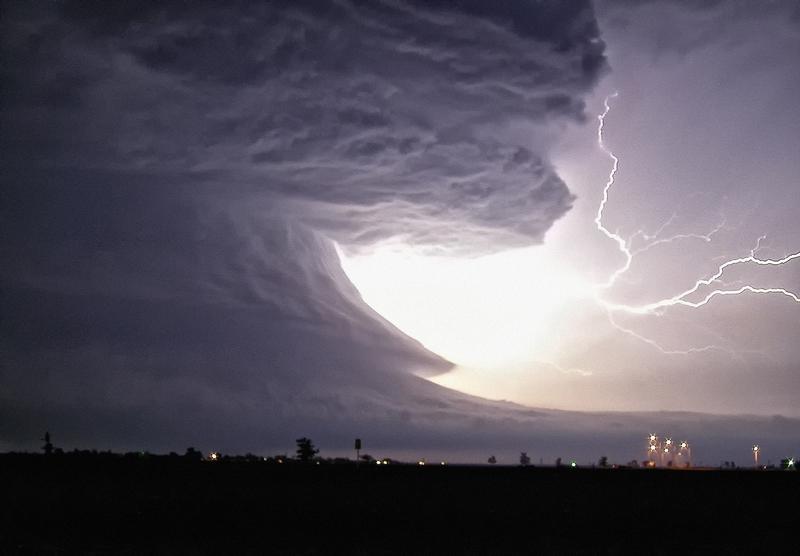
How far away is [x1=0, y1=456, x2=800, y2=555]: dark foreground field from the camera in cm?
2397

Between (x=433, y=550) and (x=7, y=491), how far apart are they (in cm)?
2846

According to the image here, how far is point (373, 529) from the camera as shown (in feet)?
91.8

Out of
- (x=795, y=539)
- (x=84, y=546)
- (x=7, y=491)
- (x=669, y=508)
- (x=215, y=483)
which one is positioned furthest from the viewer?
(x=215, y=483)

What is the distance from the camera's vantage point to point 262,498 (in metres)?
38.9

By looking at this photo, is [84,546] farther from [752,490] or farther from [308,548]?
[752,490]

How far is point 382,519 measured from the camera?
30844mm

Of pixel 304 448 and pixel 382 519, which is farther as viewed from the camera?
pixel 304 448

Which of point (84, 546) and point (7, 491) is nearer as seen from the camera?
point (84, 546)

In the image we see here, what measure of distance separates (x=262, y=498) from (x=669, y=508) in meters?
20.1

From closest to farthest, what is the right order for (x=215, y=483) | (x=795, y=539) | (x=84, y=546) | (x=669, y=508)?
(x=84, y=546) < (x=795, y=539) < (x=669, y=508) < (x=215, y=483)

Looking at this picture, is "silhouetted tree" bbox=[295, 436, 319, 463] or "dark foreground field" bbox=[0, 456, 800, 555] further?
"silhouetted tree" bbox=[295, 436, 319, 463]

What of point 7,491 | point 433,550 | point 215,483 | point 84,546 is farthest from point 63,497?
point 433,550

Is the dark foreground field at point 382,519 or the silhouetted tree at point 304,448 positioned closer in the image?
the dark foreground field at point 382,519

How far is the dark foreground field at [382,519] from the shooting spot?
23969 millimetres
